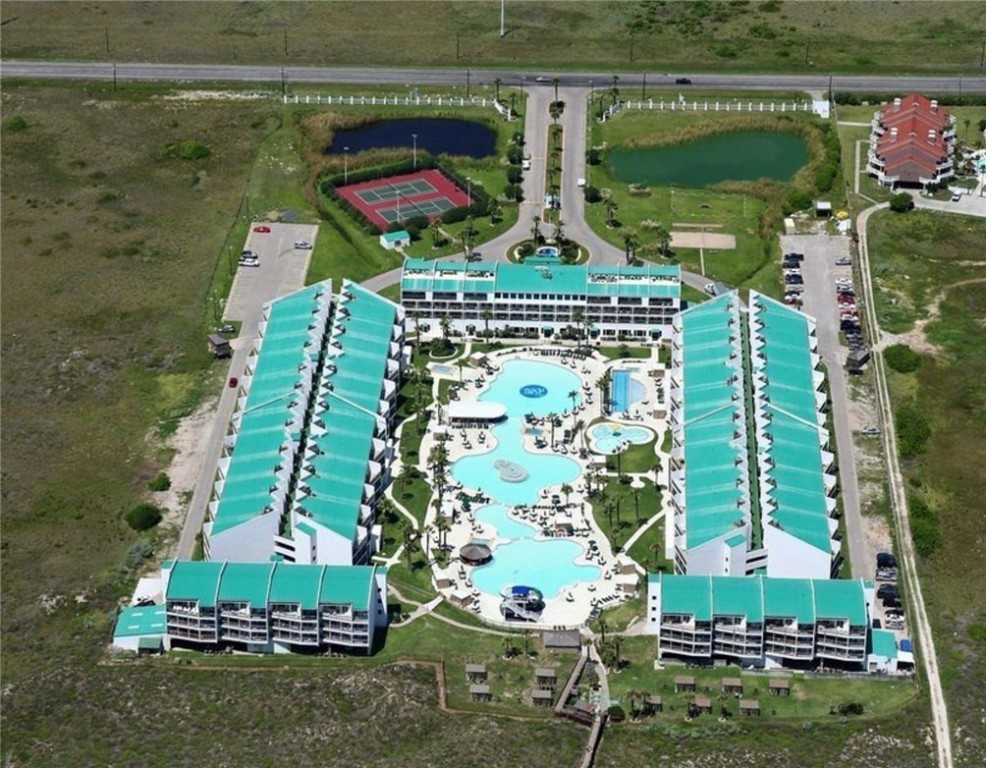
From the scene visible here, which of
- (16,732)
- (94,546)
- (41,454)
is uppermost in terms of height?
(41,454)

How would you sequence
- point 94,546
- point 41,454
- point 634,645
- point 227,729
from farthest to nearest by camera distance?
point 41,454 < point 94,546 < point 634,645 < point 227,729

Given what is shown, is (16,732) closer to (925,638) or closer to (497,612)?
(497,612)

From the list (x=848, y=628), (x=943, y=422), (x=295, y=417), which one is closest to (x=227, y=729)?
(x=295, y=417)

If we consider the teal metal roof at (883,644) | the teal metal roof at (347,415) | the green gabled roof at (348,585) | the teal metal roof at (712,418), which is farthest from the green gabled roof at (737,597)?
the teal metal roof at (347,415)

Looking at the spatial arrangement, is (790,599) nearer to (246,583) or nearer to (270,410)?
(246,583)

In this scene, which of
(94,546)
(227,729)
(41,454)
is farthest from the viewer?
(41,454)

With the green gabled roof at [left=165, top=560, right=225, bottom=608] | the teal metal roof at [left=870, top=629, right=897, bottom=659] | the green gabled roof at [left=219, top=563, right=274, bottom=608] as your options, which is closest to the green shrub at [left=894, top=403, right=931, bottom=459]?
the teal metal roof at [left=870, top=629, right=897, bottom=659]
